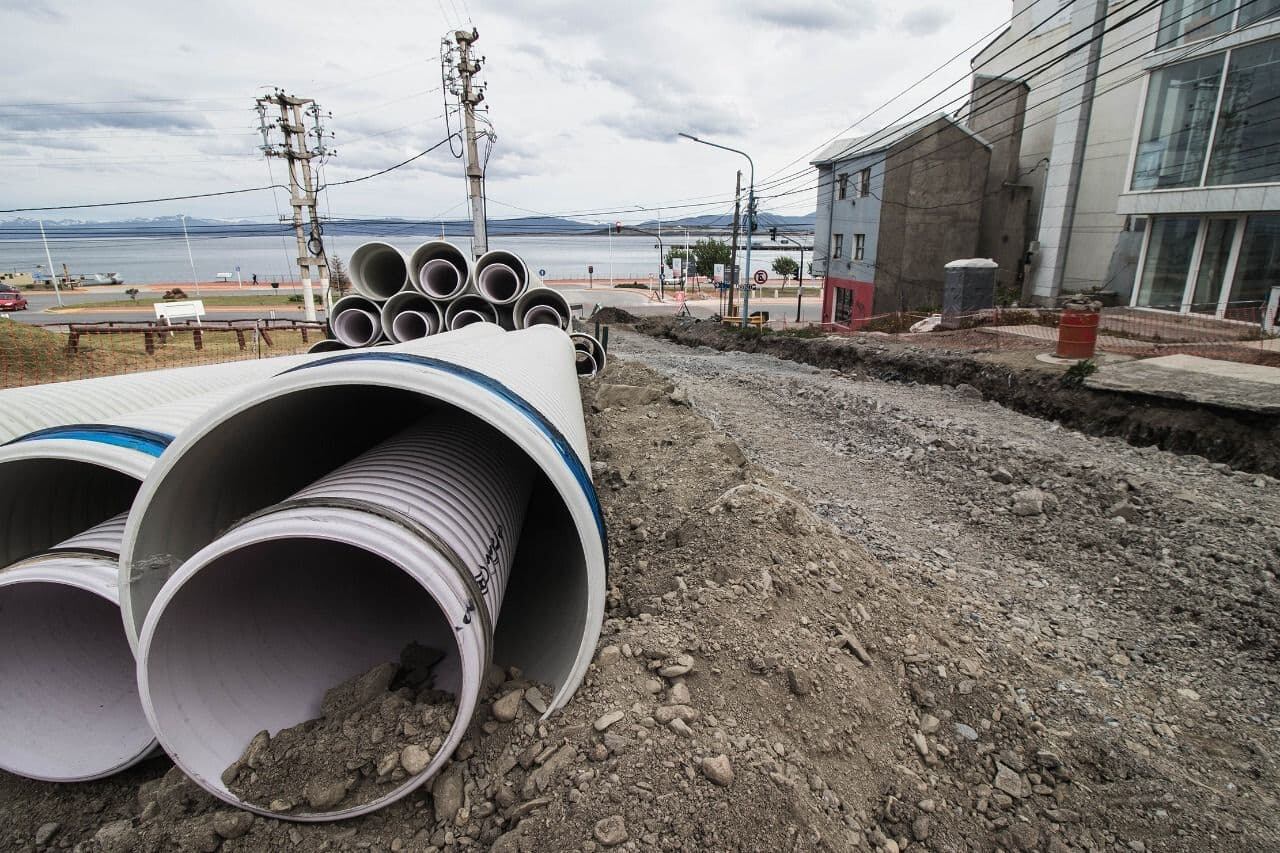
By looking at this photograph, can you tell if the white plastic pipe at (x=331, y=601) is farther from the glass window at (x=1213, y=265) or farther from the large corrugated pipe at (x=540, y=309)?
the glass window at (x=1213, y=265)

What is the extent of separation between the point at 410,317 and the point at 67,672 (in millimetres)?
6778

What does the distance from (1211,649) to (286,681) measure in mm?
5475

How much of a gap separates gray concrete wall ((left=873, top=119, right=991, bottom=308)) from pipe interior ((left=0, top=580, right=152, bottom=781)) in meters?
28.2

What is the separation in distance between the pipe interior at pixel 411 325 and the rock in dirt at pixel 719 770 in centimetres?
768

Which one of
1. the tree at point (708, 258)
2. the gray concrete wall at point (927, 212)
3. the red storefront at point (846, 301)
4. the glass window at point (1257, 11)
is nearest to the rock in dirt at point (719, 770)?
the glass window at point (1257, 11)

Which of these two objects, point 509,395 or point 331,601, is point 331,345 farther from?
point 509,395

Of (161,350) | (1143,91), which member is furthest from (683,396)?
(1143,91)

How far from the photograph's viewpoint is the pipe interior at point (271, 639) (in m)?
2.37

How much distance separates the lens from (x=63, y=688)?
119 inches

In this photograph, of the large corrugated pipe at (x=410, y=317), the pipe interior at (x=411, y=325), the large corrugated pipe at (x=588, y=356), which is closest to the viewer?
the large corrugated pipe at (x=410, y=317)

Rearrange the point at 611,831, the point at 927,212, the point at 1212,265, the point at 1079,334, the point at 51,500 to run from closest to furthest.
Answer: the point at 611,831 < the point at 51,500 < the point at 1079,334 < the point at 1212,265 < the point at 927,212

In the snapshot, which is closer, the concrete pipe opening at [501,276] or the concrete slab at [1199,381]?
the concrete slab at [1199,381]

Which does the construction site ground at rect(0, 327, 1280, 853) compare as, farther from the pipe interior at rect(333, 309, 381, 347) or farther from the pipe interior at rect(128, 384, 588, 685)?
the pipe interior at rect(333, 309, 381, 347)

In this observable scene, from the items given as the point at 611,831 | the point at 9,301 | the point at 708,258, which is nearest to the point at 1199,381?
the point at 611,831
